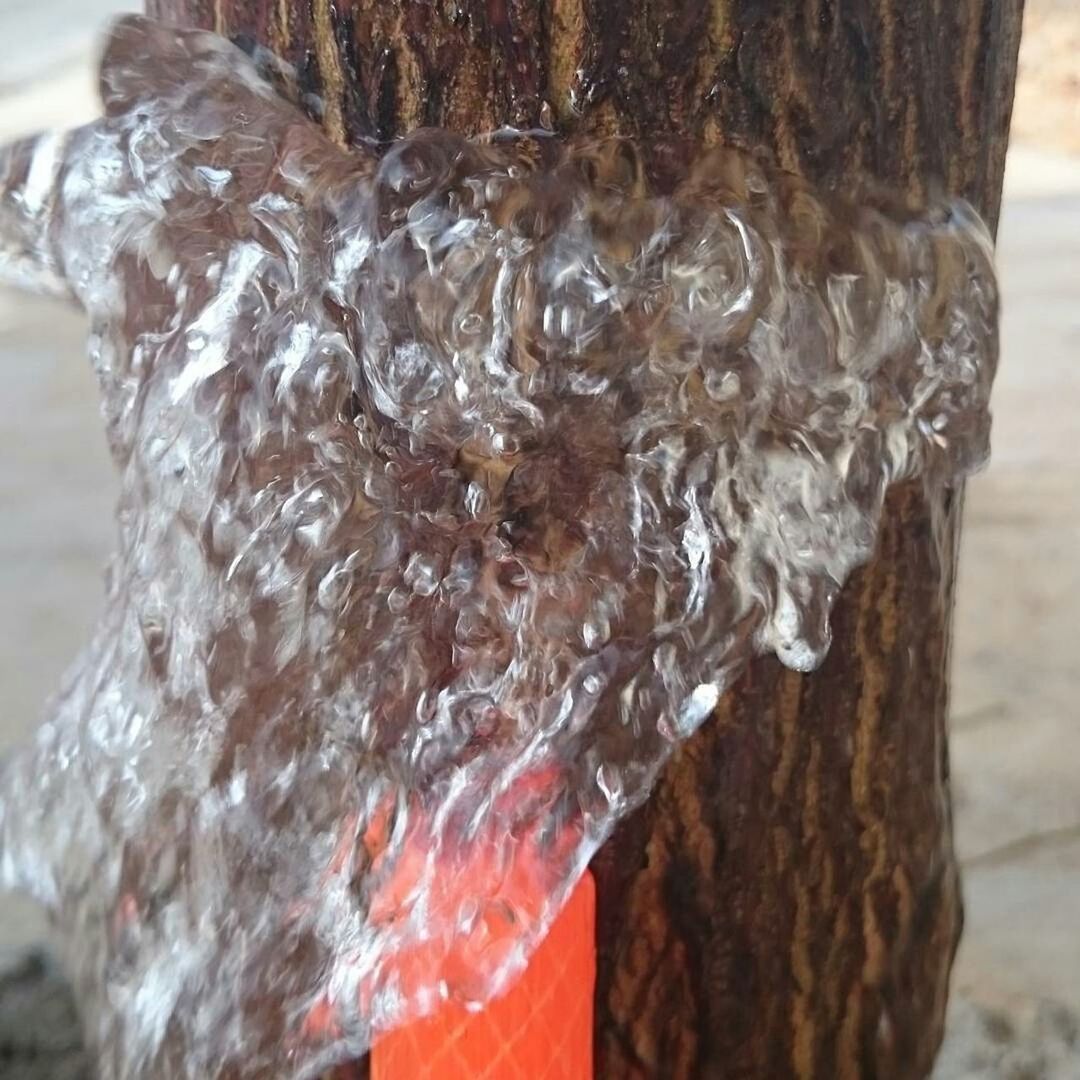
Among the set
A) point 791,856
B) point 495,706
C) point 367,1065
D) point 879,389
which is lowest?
point 367,1065

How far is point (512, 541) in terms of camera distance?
2.69ft

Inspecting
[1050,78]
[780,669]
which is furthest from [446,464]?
[1050,78]

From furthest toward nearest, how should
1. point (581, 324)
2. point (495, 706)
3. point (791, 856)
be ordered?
point (791, 856), point (495, 706), point (581, 324)

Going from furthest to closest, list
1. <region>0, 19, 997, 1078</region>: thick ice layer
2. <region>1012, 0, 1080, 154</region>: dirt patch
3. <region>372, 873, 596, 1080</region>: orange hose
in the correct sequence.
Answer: <region>1012, 0, 1080, 154</region>: dirt patch < <region>372, 873, 596, 1080</region>: orange hose < <region>0, 19, 997, 1078</region>: thick ice layer

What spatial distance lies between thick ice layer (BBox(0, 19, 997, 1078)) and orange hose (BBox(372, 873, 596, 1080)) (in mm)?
30

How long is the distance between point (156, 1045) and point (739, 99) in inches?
27.7

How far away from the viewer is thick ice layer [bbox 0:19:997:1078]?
751mm

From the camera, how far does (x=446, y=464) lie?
0.81 m

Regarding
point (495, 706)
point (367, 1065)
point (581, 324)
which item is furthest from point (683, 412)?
point (367, 1065)

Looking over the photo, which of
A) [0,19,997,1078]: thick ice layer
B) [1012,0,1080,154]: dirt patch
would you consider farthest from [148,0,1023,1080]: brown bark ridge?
[1012,0,1080,154]: dirt patch

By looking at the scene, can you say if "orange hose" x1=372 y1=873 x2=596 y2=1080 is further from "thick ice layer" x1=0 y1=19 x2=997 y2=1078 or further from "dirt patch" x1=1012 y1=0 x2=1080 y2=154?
"dirt patch" x1=1012 y1=0 x2=1080 y2=154

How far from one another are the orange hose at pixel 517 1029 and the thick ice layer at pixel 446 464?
0.10 feet

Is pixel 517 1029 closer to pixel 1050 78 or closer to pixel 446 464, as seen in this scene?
pixel 446 464

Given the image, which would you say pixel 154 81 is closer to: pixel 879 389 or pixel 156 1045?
pixel 879 389
